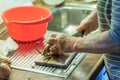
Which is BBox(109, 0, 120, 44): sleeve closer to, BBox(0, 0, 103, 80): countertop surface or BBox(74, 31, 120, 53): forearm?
BBox(74, 31, 120, 53): forearm

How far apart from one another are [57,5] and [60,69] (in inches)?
33.5

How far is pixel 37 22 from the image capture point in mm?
1311

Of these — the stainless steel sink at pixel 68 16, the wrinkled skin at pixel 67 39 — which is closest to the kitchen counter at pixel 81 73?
the wrinkled skin at pixel 67 39

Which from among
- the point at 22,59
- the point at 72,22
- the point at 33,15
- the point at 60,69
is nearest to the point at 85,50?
the point at 60,69

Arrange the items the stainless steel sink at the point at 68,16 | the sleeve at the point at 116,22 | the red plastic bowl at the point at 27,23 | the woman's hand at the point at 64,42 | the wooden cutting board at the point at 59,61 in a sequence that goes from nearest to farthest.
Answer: the sleeve at the point at 116,22 → the woman's hand at the point at 64,42 → the wooden cutting board at the point at 59,61 → the red plastic bowl at the point at 27,23 → the stainless steel sink at the point at 68,16

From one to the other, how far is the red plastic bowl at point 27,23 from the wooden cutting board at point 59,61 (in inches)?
6.6

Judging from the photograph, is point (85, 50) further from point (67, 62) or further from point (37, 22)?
point (37, 22)

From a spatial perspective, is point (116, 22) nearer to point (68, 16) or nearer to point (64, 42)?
point (64, 42)

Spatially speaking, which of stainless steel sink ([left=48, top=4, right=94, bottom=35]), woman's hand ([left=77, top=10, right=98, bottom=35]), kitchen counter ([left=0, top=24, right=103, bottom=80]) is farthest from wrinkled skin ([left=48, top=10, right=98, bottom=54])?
stainless steel sink ([left=48, top=4, right=94, bottom=35])

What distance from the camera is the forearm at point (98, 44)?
964mm

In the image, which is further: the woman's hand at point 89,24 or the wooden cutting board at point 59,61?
the woman's hand at point 89,24

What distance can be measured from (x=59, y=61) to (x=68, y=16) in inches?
29.2

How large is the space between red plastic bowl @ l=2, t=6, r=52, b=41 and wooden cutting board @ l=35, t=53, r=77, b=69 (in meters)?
0.17

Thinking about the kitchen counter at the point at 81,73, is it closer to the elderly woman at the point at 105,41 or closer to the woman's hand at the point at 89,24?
the elderly woman at the point at 105,41
